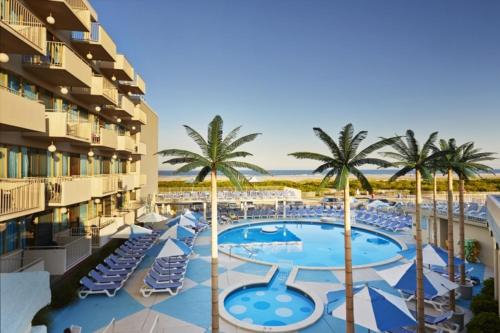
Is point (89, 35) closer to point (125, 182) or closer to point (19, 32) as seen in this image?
point (19, 32)

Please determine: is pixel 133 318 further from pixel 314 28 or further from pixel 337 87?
pixel 337 87

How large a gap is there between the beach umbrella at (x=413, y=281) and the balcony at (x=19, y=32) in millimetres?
15352

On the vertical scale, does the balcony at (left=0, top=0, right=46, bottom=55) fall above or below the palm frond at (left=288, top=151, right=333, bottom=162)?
above

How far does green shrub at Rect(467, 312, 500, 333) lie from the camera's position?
891 centimetres

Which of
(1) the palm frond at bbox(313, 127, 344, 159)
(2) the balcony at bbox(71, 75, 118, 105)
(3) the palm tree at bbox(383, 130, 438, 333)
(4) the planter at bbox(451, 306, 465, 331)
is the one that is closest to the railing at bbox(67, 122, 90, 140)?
(2) the balcony at bbox(71, 75, 118, 105)

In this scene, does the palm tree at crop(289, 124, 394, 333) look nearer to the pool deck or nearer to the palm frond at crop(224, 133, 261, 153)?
the palm frond at crop(224, 133, 261, 153)

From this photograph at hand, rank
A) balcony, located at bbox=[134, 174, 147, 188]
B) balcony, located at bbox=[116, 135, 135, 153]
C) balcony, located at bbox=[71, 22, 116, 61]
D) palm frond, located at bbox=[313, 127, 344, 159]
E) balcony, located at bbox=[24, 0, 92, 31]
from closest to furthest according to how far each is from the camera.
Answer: palm frond, located at bbox=[313, 127, 344, 159] < balcony, located at bbox=[24, 0, 92, 31] < balcony, located at bbox=[71, 22, 116, 61] < balcony, located at bbox=[116, 135, 135, 153] < balcony, located at bbox=[134, 174, 147, 188]

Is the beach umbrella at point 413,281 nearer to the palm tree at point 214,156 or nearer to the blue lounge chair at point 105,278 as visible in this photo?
the palm tree at point 214,156

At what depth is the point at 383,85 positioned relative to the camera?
4147cm

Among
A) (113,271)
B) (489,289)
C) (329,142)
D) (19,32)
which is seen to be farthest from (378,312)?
(19,32)

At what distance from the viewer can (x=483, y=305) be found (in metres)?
10.9

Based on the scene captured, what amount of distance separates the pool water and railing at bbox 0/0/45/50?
13.0m

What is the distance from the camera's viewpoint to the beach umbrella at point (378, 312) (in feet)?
26.5

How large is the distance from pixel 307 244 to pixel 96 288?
1714cm
